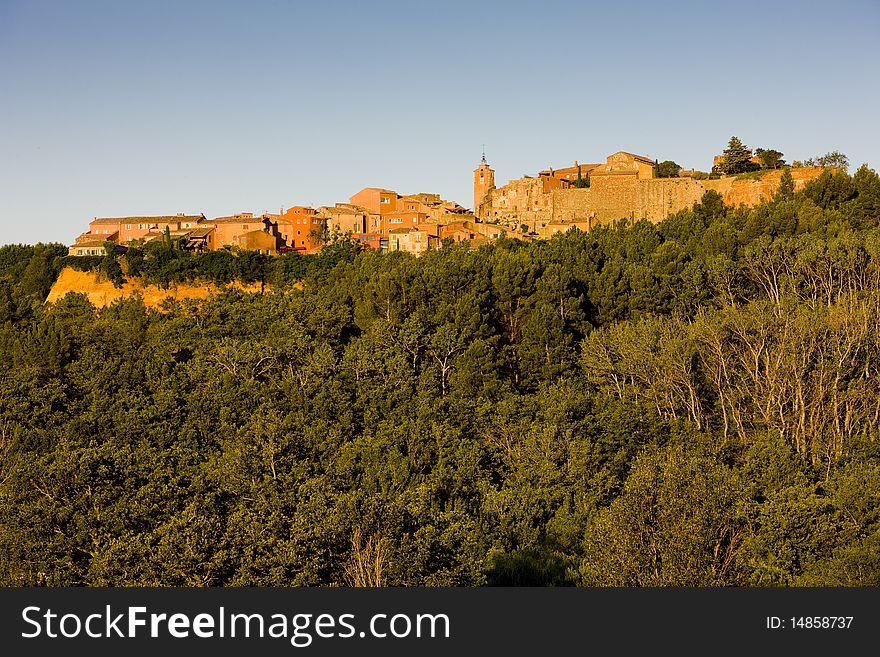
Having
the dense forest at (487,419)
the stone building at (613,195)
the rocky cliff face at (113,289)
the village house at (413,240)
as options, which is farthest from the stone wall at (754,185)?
the rocky cliff face at (113,289)

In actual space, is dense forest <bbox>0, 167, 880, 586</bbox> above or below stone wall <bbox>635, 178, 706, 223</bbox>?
below

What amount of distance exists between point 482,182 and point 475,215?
5.58m

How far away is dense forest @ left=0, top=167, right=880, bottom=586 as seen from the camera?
17984 millimetres

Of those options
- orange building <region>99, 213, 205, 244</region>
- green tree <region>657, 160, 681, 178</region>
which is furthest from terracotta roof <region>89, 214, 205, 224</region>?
green tree <region>657, 160, 681, 178</region>

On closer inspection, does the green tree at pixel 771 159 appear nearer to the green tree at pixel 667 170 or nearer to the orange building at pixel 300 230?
the green tree at pixel 667 170

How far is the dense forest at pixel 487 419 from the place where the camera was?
17984mm

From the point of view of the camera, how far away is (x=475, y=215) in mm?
73188

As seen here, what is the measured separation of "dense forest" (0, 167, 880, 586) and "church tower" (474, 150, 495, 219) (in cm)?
2786

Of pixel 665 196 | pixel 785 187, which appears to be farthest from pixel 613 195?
pixel 785 187

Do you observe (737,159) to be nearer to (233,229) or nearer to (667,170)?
(667,170)

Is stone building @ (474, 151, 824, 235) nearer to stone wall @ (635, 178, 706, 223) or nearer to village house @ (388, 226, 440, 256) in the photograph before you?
stone wall @ (635, 178, 706, 223)

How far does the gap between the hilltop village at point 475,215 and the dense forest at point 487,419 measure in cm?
598

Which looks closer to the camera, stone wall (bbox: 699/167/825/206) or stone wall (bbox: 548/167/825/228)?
stone wall (bbox: 699/167/825/206)

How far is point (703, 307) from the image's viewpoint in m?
36.7
